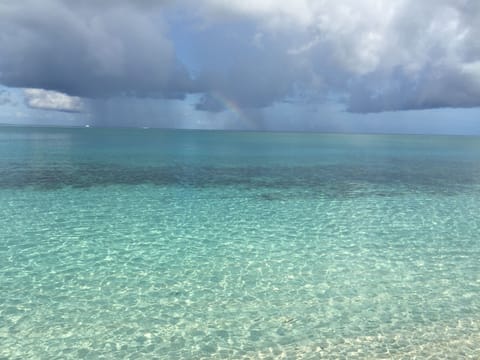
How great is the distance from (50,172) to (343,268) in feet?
113

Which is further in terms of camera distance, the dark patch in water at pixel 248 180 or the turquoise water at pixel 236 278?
the dark patch in water at pixel 248 180

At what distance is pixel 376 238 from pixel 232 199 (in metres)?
11.4

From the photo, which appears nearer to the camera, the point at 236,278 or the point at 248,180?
the point at 236,278

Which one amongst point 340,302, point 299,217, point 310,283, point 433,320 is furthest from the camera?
point 299,217

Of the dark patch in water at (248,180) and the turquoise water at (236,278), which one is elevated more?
the dark patch in water at (248,180)

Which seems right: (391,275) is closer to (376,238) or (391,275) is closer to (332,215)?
(376,238)

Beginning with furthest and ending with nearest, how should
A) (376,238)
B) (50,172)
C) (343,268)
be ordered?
(50,172)
(376,238)
(343,268)

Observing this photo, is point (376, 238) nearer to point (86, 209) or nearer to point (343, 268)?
point (343, 268)

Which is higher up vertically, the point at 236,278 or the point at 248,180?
the point at 248,180

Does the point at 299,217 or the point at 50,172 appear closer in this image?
the point at 299,217

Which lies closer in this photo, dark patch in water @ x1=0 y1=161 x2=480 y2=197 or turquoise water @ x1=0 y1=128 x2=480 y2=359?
turquoise water @ x1=0 y1=128 x2=480 y2=359

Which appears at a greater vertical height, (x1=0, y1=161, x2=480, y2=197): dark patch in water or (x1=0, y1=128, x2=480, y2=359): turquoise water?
(x1=0, y1=161, x2=480, y2=197): dark patch in water

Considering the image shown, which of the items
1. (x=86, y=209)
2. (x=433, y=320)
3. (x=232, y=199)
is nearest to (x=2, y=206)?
(x=86, y=209)

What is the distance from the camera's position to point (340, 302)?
37.6 feet
